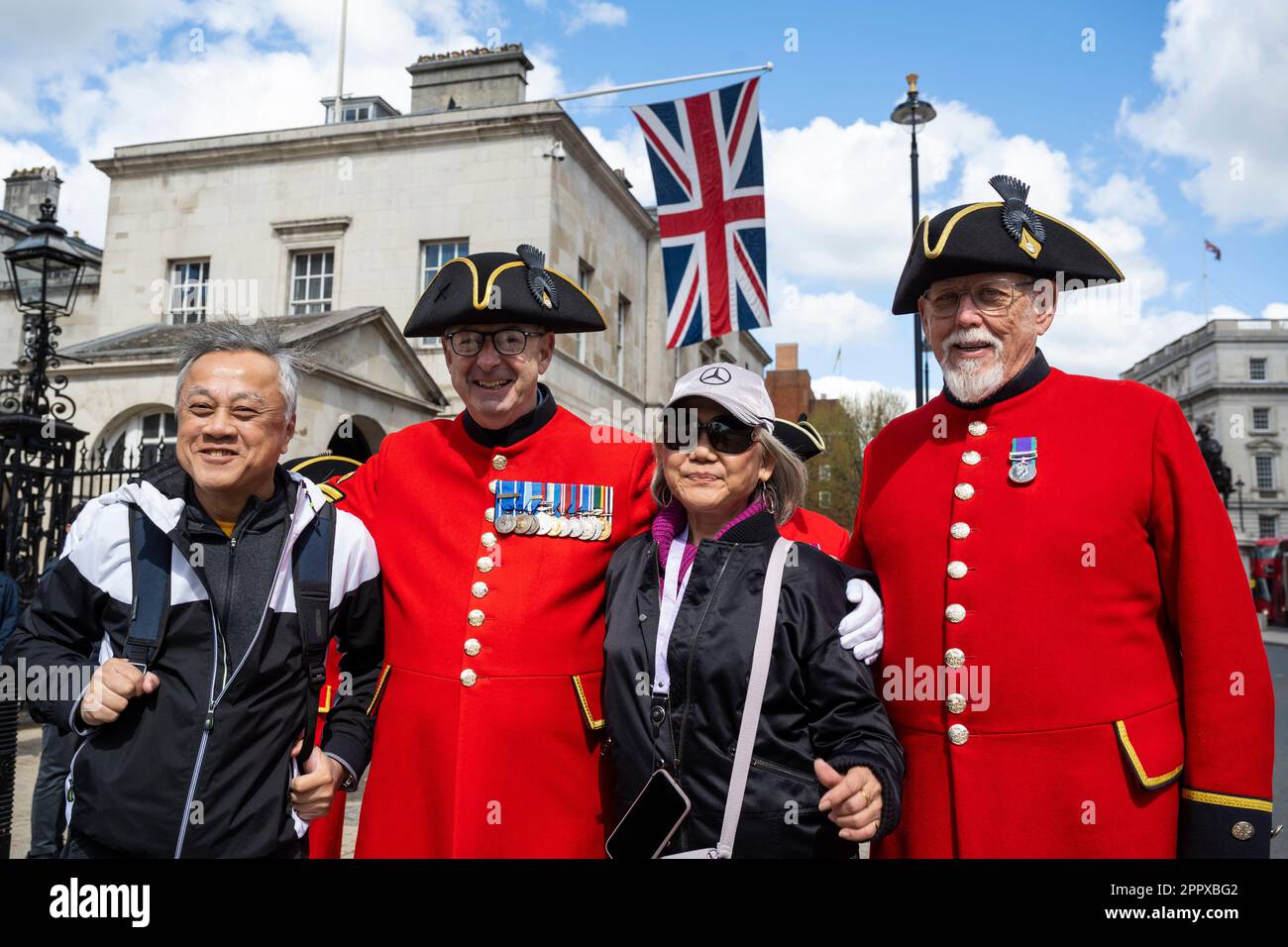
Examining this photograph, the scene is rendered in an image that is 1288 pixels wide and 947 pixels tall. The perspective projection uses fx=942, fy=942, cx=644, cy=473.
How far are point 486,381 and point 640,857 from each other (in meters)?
1.67

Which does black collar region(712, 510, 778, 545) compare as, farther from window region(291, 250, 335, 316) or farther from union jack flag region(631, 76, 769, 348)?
window region(291, 250, 335, 316)

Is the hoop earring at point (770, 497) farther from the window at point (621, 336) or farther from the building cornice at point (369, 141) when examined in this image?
the window at point (621, 336)

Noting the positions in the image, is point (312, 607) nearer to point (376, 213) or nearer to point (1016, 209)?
point (1016, 209)

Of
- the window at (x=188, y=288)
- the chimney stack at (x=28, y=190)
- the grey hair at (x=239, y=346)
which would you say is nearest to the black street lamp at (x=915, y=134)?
the grey hair at (x=239, y=346)

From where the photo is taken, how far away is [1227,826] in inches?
90.8

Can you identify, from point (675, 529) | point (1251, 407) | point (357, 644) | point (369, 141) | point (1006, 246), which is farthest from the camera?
point (1251, 407)

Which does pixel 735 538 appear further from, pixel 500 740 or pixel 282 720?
pixel 282 720

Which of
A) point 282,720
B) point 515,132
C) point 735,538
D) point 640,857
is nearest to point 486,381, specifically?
point 735,538

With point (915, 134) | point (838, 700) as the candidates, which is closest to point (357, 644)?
point (838, 700)

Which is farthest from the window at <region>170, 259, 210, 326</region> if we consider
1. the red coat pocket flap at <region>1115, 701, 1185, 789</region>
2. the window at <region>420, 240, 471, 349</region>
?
the red coat pocket flap at <region>1115, 701, 1185, 789</region>

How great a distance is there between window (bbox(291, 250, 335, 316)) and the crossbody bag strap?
2108cm

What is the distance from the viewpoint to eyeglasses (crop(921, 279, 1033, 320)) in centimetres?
269

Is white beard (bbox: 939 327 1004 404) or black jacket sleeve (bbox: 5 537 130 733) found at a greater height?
white beard (bbox: 939 327 1004 404)

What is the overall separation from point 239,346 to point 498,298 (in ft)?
→ 2.90
